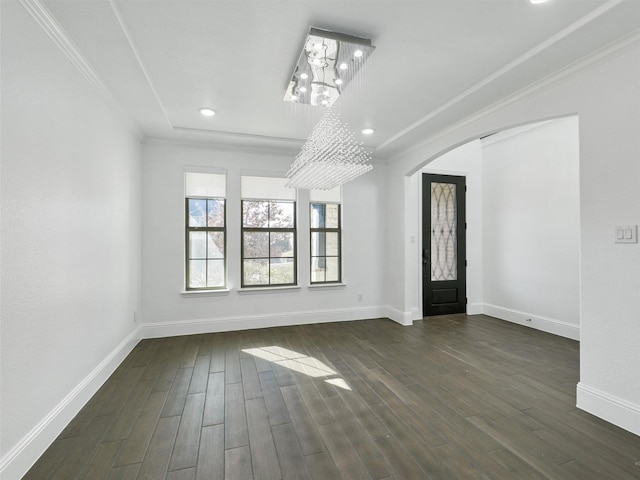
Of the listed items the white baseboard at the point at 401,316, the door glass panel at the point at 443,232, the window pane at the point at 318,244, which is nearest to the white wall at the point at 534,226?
the door glass panel at the point at 443,232

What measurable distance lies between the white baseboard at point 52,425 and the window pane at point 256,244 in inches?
84.5

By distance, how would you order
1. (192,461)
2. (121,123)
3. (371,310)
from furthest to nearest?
Answer: 1. (371,310)
2. (121,123)
3. (192,461)

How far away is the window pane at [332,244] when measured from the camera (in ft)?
17.1

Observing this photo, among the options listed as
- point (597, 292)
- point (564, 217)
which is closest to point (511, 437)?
point (597, 292)

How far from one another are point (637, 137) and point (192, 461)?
12.0ft

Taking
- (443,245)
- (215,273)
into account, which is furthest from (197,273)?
(443,245)

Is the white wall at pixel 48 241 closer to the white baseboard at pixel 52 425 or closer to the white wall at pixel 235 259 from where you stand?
the white baseboard at pixel 52 425

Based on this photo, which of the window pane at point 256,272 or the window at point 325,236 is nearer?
the window pane at point 256,272

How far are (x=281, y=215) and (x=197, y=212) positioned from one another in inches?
49.9

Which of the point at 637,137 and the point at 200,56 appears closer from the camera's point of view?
the point at 637,137

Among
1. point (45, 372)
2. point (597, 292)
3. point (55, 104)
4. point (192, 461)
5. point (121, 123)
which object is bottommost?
point (192, 461)

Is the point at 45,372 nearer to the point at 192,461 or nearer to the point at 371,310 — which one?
the point at 192,461

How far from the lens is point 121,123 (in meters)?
3.42

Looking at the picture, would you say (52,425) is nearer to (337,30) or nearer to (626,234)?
(337,30)
